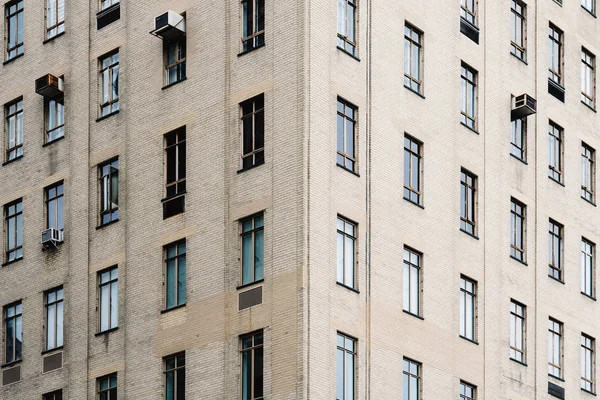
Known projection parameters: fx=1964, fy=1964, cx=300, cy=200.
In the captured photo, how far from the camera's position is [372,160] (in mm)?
56188

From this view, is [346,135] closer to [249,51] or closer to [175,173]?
[249,51]

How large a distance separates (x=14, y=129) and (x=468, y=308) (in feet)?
52.5

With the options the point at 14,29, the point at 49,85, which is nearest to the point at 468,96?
the point at 49,85

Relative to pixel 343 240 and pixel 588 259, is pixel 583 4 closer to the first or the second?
pixel 588 259

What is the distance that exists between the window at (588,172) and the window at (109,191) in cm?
1669

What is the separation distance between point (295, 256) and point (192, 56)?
793 centimetres

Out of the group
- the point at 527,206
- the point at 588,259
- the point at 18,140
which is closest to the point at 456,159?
the point at 527,206

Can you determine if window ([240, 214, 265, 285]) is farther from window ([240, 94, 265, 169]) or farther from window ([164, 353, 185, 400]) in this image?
window ([164, 353, 185, 400])

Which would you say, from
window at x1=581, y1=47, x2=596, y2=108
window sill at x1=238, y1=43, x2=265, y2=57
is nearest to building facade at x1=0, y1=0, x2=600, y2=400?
window sill at x1=238, y1=43, x2=265, y2=57

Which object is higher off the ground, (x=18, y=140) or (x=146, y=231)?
(x=18, y=140)

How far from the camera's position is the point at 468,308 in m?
59.4

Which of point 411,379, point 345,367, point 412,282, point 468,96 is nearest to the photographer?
point 345,367

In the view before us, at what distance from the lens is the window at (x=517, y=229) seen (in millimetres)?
62312

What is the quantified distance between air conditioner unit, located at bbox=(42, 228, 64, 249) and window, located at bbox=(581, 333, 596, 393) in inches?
690
